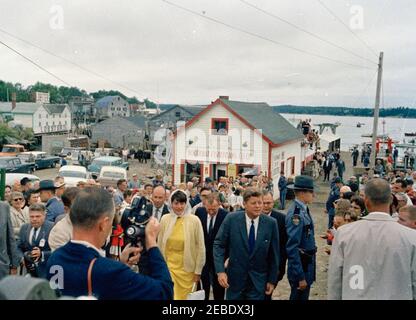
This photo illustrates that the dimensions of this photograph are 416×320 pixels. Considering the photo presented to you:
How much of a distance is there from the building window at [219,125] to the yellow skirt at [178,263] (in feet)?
68.3

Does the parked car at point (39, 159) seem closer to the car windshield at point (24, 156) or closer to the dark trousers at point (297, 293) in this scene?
the car windshield at point (24, 156)

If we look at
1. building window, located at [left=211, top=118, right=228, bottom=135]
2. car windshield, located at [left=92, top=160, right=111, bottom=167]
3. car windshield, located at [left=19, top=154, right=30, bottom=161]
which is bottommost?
car windshield, located at [left=92, top=160, right=111, bottom=167]

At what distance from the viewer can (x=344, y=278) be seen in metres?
3.52

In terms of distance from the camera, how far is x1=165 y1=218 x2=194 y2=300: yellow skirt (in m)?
5.47

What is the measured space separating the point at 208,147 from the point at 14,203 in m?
19.3

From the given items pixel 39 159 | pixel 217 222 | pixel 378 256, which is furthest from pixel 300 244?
pixel 39 159

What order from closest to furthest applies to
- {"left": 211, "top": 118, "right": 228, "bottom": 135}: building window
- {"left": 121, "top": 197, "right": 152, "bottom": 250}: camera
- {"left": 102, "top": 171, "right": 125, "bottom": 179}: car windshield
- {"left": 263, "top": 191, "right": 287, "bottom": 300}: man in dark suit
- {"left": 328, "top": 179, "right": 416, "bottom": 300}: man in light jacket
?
{"left": 121, "top": 197, "right": 152, "bottom": 250}: camera < {"left": 328, "top": 179, "right": 416, "bottom": 300}: man in light jacket < {"left": 263, "top": 191, "right": 287, "bottom": 300}: man in dark suit < {"left": 102, "top": 171, "right": 125, "bottom": 179}: car windshield < {"left": 211, "top": 118, "right": 228, "bottom": 135}: building window

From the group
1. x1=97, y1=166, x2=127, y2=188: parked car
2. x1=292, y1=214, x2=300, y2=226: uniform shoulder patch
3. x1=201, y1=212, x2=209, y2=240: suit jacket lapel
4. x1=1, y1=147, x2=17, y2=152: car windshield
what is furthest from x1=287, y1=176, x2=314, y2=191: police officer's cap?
x1=1, y1=147, x2=17, y2=152: car windshield

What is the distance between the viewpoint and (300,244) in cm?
545

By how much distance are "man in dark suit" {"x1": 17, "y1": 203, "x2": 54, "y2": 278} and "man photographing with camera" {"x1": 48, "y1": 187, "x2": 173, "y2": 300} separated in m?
2.85

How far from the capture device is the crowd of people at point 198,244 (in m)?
2.45

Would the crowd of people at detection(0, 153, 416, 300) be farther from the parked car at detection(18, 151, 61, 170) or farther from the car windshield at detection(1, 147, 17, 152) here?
the car windshield at detection(1, 147, 17, 152)

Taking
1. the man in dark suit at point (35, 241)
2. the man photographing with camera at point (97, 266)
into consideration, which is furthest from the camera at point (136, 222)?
the man in dark suit at point (35, 241)
